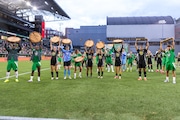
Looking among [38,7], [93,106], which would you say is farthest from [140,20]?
[93,106]

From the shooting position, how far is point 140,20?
7731 cm

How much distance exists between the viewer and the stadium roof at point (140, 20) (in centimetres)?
7594

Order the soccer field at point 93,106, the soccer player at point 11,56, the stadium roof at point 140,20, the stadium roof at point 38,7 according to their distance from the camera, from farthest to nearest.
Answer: the stadium roof at point 140,20 < the stadium roof at point 38,7 < the soccer player at point 11,56 < the soccer field at point 93,106

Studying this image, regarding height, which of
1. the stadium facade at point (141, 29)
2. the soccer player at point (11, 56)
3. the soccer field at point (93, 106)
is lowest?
the soccer field at point (93, 106)

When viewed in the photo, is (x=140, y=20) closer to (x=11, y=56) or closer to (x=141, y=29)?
(x=141, y=29)

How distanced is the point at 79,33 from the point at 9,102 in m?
79.8

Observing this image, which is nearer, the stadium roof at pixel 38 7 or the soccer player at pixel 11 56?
the soccer player at pixel 11 56

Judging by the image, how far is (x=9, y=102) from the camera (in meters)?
5.97

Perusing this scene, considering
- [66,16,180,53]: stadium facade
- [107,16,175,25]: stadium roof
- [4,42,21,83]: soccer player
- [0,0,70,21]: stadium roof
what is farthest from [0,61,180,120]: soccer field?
[107,16,175,25]: stadium roof

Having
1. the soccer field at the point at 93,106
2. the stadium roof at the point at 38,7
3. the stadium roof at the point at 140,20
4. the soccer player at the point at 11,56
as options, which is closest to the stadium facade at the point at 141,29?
the stadium roof at the point at 140,20

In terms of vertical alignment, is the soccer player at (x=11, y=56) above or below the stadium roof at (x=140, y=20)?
below

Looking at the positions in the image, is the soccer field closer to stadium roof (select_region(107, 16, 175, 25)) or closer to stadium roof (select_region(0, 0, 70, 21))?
stadium roof (select_region(0, 0, 70, 21))

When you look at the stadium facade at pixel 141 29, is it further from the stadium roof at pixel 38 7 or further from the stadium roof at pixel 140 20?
the stadium roof at pixel 38 7

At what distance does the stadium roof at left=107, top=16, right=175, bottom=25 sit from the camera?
75938mm
